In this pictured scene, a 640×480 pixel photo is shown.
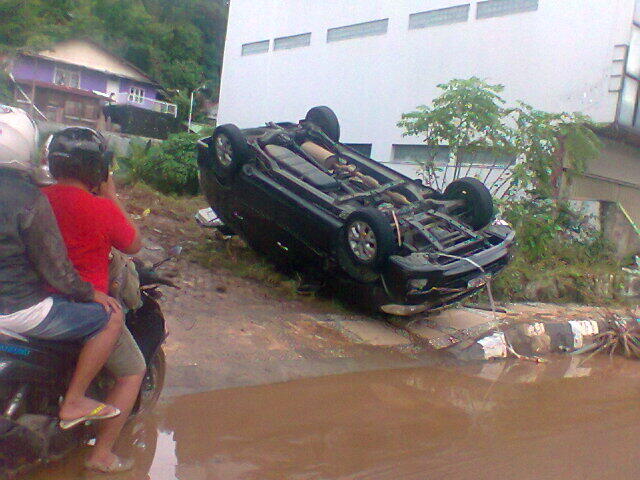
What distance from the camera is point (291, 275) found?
7.72 metres

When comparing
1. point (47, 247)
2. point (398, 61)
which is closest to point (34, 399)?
point (47, 247)

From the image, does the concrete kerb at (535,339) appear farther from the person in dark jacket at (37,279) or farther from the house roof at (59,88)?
the house roof at (59,88)

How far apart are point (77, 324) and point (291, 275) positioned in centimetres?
488

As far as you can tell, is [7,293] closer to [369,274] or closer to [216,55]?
[369,274]

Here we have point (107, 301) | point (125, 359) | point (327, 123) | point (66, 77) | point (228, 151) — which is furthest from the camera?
point (66, 77)

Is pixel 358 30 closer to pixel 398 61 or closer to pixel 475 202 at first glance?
pixel 398 61

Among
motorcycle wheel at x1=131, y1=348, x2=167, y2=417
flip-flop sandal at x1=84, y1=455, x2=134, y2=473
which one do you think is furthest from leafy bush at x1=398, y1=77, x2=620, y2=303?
flip-flop sandal at x1=84, y1=455, x2=134, y2=473

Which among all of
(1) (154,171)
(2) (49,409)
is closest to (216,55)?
(1) (154,171)

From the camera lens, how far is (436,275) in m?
6.04

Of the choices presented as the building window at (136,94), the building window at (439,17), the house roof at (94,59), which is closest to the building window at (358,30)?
the building window at (439,17)

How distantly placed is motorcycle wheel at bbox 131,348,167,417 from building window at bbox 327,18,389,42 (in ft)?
48.4

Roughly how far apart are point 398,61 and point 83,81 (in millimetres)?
26875

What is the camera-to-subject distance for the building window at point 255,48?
67.8 ft

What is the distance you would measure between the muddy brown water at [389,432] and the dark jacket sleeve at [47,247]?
1.13m
